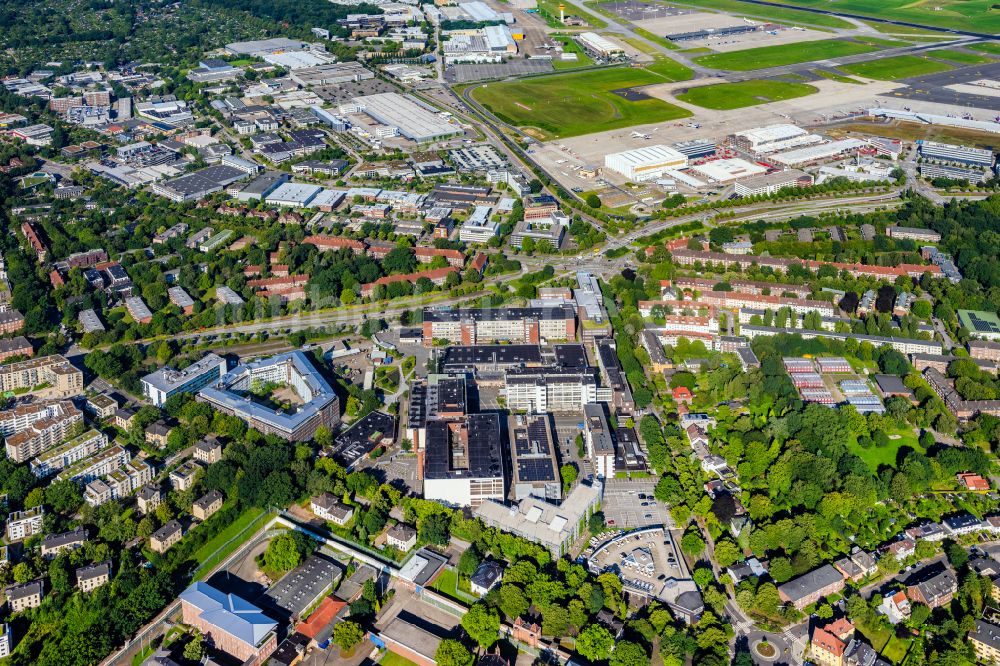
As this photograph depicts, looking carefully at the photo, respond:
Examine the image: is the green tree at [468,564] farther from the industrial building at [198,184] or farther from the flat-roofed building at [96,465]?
the industrial building at [198,184]

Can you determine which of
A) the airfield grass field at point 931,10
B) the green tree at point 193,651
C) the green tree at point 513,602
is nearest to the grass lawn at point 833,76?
the airfield grass field at point 931,10

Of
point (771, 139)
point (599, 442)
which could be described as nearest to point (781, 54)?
point (771, 139)

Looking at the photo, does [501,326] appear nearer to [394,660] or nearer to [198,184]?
[394,660]

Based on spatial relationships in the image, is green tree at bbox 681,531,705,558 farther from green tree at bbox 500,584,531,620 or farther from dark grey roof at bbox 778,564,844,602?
green tree at bbox 500,584,531,620

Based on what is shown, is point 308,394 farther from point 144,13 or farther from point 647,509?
point 144,13

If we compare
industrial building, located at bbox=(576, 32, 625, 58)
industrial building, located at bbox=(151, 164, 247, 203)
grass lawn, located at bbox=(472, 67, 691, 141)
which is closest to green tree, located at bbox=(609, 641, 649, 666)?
industrial building, located at bbox=(151, 164, 247, 203)

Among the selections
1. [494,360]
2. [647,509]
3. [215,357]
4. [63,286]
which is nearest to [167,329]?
[215,357]
